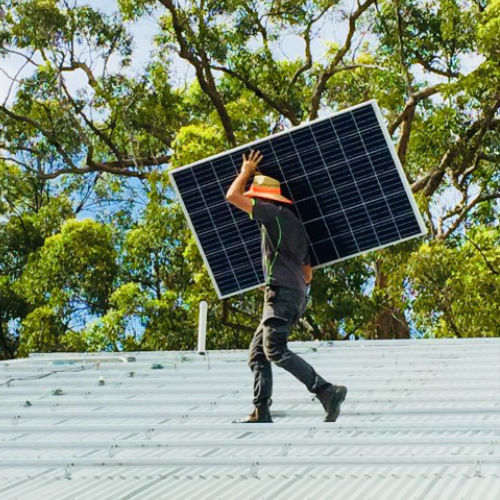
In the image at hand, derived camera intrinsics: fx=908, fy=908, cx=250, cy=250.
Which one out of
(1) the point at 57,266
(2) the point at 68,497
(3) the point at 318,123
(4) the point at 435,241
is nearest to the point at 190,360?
(3) the point at 318,123

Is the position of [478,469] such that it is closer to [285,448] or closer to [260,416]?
[285,448]

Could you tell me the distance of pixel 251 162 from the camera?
659 cm

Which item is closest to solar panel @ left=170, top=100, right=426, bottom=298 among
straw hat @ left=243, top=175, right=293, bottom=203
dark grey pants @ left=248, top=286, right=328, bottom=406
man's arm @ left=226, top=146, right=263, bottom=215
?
man's arm @ left=226, top=146, right=263, bottom=215

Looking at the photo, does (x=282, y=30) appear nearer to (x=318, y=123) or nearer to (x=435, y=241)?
(x=435, y=241)

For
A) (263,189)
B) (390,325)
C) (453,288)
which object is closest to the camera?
(263,189)

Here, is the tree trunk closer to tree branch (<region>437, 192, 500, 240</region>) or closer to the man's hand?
tree branch (<region>437, 192, 500, 240</region>)

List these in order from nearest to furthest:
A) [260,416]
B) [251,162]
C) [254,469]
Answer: [254,469], [260,416], [251,162]

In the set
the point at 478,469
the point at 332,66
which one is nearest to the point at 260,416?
the point at 478,469

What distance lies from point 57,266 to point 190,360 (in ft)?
44.9

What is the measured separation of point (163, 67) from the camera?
22.9 m

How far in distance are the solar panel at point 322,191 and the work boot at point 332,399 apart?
1524 millimetres

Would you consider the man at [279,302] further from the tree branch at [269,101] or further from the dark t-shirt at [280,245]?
the tree branch at [269,101]

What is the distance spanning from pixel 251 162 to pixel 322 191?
1.00 m

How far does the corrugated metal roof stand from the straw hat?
1510 millimetres
